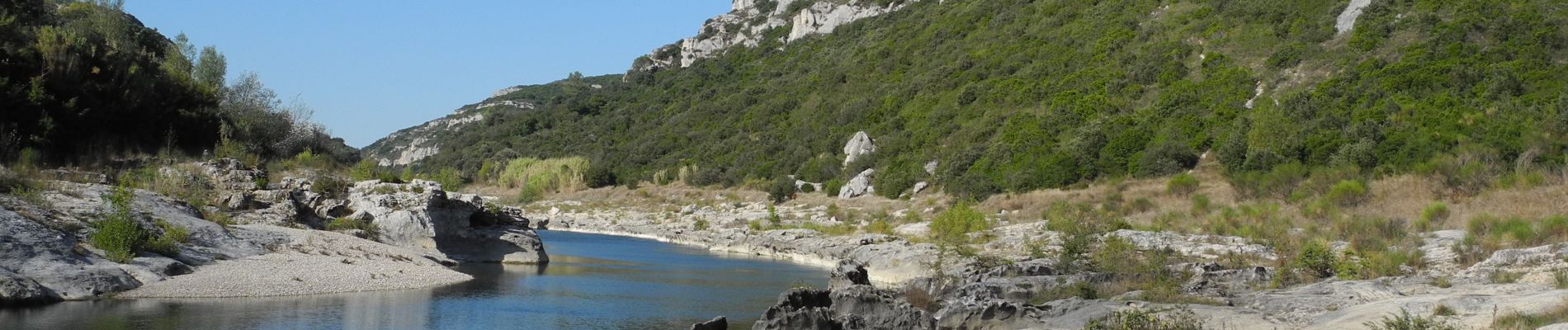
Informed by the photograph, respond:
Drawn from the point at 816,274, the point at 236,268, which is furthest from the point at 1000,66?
the point at 236,268

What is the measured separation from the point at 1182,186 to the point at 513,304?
2497cm

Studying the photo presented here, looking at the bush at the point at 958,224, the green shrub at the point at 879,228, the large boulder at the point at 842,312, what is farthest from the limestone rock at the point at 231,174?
the bush at the point at 958,224

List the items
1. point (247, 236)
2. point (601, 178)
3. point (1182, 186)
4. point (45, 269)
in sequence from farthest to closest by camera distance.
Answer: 1. point (601, 178)
2. point (1182, 186)
3. point (247, 236)
4. point (45, 269)

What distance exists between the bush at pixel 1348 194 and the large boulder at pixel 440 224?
80.1ft

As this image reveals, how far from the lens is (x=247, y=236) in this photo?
993 inches

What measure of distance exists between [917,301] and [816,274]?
35.4ft

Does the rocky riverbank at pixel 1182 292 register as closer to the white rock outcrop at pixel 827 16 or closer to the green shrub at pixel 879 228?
the green shrub at pixel 879 228

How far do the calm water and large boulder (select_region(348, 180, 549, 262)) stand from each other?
1.36 meters

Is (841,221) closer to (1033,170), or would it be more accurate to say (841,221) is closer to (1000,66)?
(1033,170)

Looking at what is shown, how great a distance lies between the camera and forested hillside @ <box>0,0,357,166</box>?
94.4 feet

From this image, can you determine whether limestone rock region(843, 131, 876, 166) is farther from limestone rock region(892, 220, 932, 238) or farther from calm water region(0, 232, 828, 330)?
calm water region(0, 232, 828, 330)

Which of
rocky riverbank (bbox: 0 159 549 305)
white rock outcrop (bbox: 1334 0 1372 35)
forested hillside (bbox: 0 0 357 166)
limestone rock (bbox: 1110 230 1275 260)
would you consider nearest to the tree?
forested hillside (bbox: 0 0 357 166)

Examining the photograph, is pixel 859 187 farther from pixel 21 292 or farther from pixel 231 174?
pixel 21 292

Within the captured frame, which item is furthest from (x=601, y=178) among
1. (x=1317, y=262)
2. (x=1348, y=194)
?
(x=1317, y=262)
